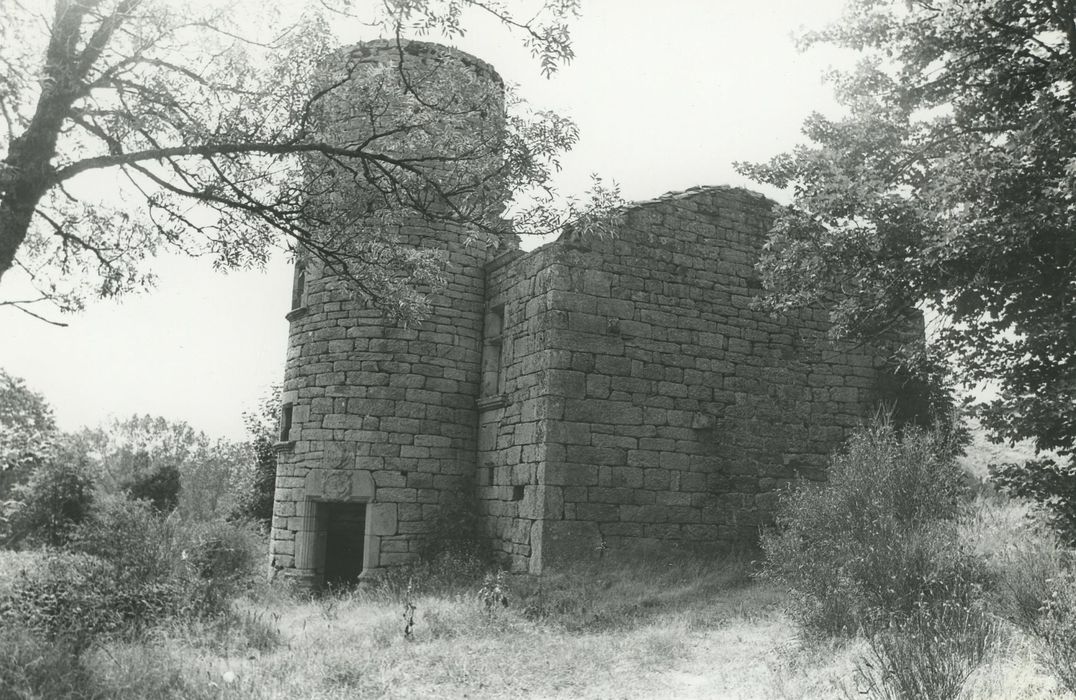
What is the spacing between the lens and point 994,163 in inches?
278

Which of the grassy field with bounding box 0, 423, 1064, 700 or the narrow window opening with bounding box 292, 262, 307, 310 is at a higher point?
the narrow window opening with bounding box 292, 262, 307, 310

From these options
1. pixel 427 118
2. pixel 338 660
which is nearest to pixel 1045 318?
pixel 427 118

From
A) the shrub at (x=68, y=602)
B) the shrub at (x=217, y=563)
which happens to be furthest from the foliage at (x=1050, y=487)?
the shrub at (x=68, y=602)

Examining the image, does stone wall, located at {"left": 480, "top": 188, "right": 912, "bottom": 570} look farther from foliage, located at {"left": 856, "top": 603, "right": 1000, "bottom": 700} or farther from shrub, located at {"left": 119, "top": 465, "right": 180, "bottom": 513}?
shrub, located at {"left": 119, "top": 465, "right": 180, "bottom": 513}

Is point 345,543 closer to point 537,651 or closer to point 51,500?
point 537,651

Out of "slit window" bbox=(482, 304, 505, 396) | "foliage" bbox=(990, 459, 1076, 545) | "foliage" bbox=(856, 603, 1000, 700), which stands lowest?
"foliage" bbox=(856, 603, 1000, 700)

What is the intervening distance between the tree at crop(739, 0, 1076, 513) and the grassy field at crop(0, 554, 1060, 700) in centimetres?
→ 271

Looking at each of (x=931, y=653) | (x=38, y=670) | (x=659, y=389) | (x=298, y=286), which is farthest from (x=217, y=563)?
(x=931, y=653)

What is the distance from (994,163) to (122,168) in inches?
300

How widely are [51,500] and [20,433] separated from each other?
43.4ft

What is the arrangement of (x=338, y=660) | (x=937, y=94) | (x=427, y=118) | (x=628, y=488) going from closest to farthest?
(x=338, y=660) → (x=427, y=118) → (x=937, y=94) → (x=628, y=488)

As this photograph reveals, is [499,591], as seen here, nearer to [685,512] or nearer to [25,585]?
[685,512]

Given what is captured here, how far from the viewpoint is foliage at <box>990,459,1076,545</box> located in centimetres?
666

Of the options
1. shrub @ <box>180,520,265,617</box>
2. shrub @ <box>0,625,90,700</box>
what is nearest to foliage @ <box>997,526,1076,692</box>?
shrub @ <box>0,625,90,700</box>
